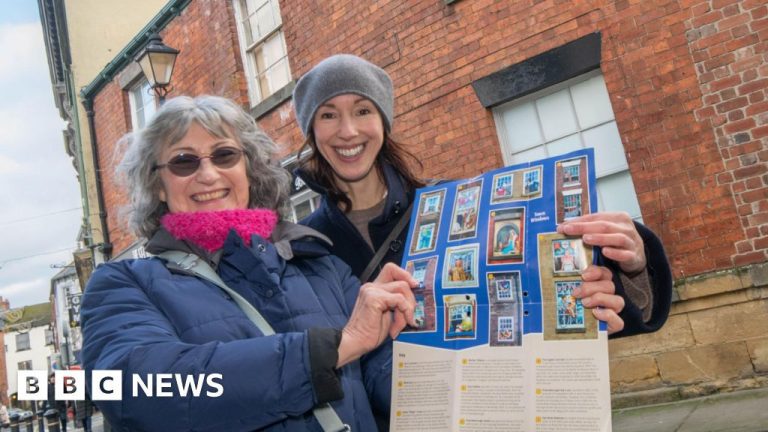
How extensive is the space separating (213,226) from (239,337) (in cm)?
36

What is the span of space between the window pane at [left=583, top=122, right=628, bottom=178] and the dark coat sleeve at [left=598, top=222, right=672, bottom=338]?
4.32 m

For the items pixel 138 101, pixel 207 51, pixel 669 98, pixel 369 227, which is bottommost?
pixel 369 227

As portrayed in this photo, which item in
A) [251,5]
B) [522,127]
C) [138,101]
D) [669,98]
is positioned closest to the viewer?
[669,98]

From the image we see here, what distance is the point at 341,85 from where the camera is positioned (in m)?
2.47

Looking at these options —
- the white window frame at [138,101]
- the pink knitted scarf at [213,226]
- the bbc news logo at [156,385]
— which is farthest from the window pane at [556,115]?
the white window frame at [138,101]

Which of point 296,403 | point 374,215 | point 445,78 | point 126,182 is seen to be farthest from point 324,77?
point 445,78

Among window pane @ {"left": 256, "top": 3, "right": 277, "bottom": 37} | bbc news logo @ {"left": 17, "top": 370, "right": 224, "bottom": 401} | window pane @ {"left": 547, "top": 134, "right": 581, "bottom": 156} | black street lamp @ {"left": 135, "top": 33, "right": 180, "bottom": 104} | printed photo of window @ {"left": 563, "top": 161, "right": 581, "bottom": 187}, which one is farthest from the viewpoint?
window pane @ {"left": 256, "top": 3, "right": 277, "bottom": 37}

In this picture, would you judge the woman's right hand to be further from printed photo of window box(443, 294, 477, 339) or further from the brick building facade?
the brick building facade

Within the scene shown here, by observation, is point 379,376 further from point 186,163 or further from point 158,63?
point 158,63

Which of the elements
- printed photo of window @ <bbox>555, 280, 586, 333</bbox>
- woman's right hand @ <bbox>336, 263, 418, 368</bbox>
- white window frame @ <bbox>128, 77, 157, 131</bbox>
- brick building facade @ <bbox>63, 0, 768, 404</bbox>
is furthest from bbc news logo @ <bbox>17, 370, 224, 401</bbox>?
white window frame @ <bbox>128, 77, 157, 131</bbox>

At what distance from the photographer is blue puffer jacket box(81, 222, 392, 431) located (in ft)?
4.17

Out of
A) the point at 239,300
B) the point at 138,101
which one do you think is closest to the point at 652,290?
the point at 239,300

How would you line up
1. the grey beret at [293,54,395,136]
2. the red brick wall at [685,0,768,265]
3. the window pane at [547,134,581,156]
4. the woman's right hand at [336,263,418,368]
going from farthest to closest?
1. the window pane at [547,134,581,156]
2. the red brick wall at [685,0,768,265]
3. the grey beret at [293,54,395,136]
4. the woman's right hand at [336,263,418,368]

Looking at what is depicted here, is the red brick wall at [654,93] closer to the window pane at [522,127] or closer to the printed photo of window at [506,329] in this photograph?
the window pane at [522,127]
